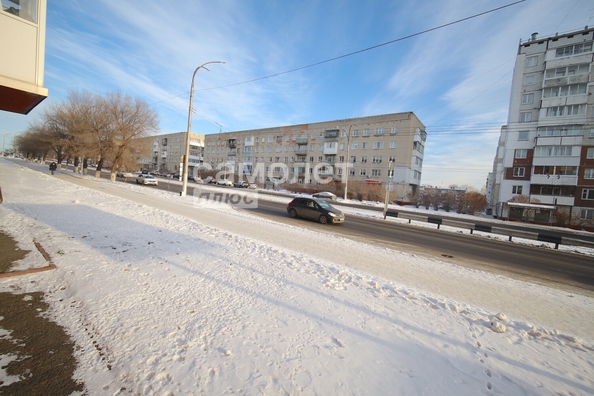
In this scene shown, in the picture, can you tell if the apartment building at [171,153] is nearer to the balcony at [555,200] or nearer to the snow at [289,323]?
the balcony at [555,200]

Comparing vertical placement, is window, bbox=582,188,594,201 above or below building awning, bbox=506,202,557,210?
above

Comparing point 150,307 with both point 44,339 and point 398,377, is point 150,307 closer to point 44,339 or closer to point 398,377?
point 44,339

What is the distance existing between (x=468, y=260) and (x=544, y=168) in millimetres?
36044

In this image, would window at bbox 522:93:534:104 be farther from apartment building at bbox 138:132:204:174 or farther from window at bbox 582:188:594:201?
apartment building at bbox 138:132:204:174

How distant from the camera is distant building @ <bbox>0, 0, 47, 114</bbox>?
4.96 meters

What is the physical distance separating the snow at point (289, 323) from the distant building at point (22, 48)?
11.1 ft

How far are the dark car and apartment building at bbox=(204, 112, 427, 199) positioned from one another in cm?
2015

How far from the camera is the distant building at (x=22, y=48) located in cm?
496

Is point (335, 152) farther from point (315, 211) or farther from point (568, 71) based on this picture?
point (315, 211)

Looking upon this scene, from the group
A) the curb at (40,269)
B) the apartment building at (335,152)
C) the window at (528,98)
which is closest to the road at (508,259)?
the curb at (40,269)

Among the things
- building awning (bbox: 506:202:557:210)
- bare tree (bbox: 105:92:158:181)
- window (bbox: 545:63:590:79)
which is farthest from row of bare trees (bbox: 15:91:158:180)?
window (bbox: 545:63:590:79)

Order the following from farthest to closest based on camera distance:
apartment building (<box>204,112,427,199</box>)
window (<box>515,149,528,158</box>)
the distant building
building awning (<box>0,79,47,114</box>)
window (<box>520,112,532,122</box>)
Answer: apartment building (<box>204,112,427,199</box>), window (<box>520,112,532,122</box>), window (<box>515,149,528,158</box>), building awning (<box>0,79,47,114</box>), the distant building

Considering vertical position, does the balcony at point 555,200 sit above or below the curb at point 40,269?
above

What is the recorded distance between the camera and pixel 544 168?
105 feet
